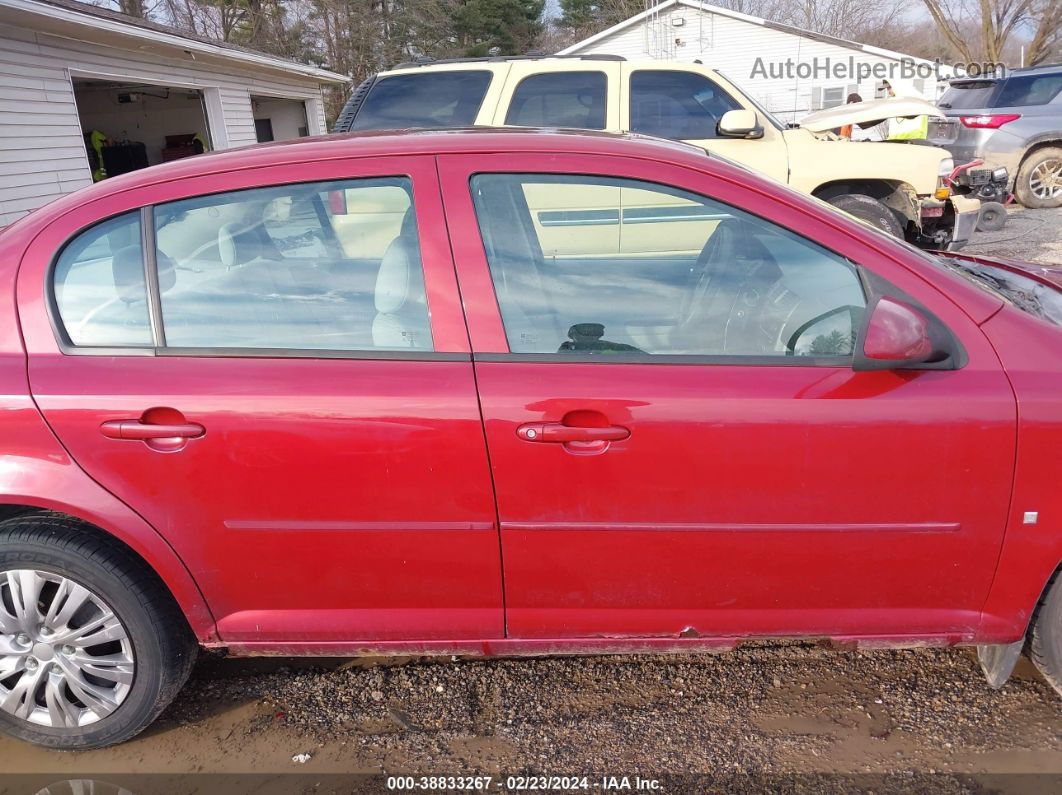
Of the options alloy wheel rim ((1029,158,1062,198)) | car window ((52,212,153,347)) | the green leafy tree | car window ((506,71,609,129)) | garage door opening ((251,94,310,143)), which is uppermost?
the green leafy tree

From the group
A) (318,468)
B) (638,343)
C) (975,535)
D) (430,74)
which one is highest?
(430,74)

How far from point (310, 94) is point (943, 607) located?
19251mm

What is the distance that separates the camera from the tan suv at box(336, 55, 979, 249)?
5969 mm

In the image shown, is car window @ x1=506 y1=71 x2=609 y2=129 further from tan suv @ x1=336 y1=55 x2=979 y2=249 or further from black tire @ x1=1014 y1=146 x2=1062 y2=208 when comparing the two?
black tire @ x1=1014 y1=146 x2=1062 y2=208

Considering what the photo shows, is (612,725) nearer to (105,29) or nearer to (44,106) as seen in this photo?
(44,106)

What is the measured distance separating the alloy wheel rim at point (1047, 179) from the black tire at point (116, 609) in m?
13.6

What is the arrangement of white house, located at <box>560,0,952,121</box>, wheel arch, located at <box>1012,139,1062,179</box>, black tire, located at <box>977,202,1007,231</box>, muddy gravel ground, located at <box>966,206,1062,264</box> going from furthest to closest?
white house, located at <box>560,0,952,121</box>, wheel arch, located at <box>1012,139,1062,179</box>, black tire, located at <box>977,202,1007,231</box>, muddy gravel ground, located at <box>966,206,1062,264</box>

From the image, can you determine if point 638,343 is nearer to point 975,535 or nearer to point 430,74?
point 975,535

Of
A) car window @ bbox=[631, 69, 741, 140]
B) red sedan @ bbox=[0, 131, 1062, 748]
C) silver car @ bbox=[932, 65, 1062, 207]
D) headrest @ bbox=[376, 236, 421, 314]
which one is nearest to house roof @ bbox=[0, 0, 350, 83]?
car window @ bbox=[631, 69, 741, 140]

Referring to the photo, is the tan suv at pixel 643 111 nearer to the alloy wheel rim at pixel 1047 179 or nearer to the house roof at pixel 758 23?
the alloy wheel rim at pixel 1047 179

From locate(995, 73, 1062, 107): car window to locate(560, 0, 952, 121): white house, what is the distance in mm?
14660

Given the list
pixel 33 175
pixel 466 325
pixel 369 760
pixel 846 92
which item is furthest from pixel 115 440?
pixel 846 92

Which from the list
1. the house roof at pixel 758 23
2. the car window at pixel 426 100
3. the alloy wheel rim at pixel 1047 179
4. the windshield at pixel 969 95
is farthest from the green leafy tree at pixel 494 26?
the car window at pixel 426 100

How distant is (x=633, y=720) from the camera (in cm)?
238
